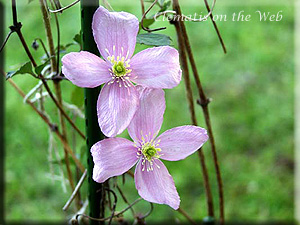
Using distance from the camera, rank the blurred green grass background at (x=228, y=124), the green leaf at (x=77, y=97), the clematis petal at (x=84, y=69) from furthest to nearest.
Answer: the blurred green grass background at (x=228, y=124)
the green leaf at (x=77, y=97)
the clematis petal at (x=84, y=69)

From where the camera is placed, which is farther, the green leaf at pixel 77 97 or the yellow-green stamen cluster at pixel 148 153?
the green leaf at pixel 77 97

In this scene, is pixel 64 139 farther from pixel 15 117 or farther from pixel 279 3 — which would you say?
pixel 279 3

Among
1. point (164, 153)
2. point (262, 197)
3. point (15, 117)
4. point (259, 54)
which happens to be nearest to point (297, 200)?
point (262, 197)

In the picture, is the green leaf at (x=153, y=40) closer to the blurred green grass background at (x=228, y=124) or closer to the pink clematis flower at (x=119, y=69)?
the pink clematis flower at (x=119, y=69)

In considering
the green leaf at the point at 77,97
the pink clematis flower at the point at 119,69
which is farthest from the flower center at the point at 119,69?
the green leaf at the point at 77,97

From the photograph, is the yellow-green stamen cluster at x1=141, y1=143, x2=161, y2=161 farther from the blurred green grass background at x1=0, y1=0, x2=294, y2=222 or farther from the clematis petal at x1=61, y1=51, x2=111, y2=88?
the blurred green grass background at x1=0, y1=0, x2=294, y2=222

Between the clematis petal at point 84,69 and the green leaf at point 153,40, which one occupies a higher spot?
the green leaf at point 153,40
